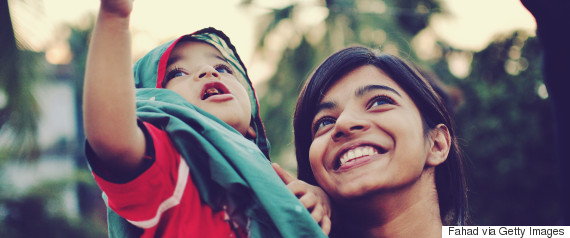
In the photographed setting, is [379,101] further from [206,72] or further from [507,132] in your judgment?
[507,132]

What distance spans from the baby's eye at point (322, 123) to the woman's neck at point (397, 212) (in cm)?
35

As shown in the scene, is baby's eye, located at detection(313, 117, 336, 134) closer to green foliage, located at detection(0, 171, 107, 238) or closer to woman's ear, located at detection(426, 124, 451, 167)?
woman's ear, located at detection(426, 124, 451, 167)

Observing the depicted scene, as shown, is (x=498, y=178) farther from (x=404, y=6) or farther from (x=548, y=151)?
(x=404, y=6)

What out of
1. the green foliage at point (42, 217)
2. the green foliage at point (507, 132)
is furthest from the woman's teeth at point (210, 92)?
the green foliage at point (507, 132)

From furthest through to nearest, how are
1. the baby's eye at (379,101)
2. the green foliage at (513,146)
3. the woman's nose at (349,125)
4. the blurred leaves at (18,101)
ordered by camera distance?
1. the green foliage at (513,146)
2. the blurred leaves at (18,101)
3. the baby's eye at (379,101)
4. the woman's nose at (349,125)

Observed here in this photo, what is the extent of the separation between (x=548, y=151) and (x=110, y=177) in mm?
10258

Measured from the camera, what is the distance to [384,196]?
1.90 m

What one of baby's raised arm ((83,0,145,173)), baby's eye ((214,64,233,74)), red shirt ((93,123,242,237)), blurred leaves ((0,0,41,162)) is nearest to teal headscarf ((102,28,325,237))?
red shirt ((93,123,242,237))

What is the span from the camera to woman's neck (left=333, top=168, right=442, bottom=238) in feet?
6.32

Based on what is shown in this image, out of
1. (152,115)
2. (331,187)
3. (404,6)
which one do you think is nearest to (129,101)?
(152,115)

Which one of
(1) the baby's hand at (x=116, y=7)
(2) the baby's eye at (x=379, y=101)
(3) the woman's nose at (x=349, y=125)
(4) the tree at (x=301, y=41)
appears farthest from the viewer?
(4) the tree at (x=301, y=41)

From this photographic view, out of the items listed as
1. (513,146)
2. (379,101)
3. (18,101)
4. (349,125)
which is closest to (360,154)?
(349,125)

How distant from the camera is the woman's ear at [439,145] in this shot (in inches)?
80.2

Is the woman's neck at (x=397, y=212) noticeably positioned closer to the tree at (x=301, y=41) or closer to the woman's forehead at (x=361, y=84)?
the woman's forehead at (x=361, y=84)
